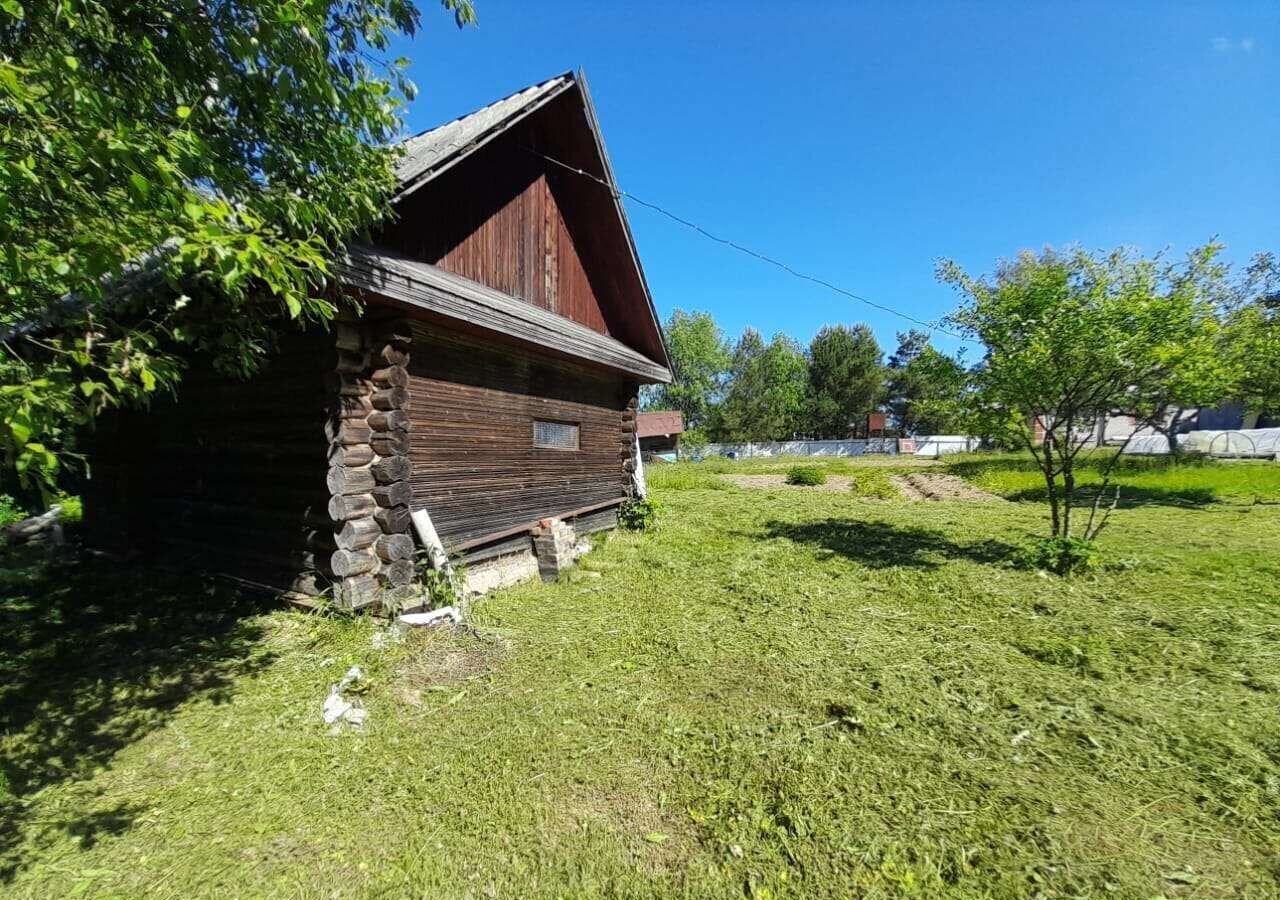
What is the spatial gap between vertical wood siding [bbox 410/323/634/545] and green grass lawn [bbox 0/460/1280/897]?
4.40 feet

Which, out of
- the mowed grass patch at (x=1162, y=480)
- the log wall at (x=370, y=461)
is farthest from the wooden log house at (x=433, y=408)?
the mowed grass patch at (x=1162, y=480)

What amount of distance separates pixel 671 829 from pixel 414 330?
5294mm

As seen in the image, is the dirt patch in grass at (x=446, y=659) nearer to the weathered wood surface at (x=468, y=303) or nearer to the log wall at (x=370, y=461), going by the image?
the log wall at (x=370, y=461)

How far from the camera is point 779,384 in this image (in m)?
55.6

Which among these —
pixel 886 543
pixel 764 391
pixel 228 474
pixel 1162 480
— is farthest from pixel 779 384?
pixel 228 474

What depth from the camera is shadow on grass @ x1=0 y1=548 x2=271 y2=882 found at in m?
3.30

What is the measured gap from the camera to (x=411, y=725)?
4.02 m

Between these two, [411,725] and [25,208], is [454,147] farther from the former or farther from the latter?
[411,725]

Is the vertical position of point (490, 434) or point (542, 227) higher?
point (542, 227)

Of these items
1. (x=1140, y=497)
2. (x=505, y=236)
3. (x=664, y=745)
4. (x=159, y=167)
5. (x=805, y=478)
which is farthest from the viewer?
(x=805, y=478)

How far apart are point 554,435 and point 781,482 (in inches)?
648

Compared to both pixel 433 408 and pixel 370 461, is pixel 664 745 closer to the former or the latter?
pixel 370 461

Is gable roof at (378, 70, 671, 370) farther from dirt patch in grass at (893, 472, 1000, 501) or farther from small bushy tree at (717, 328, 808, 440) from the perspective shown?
small bushy tree at (717, 328, 808, 440)

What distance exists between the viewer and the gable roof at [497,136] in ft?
18.9
